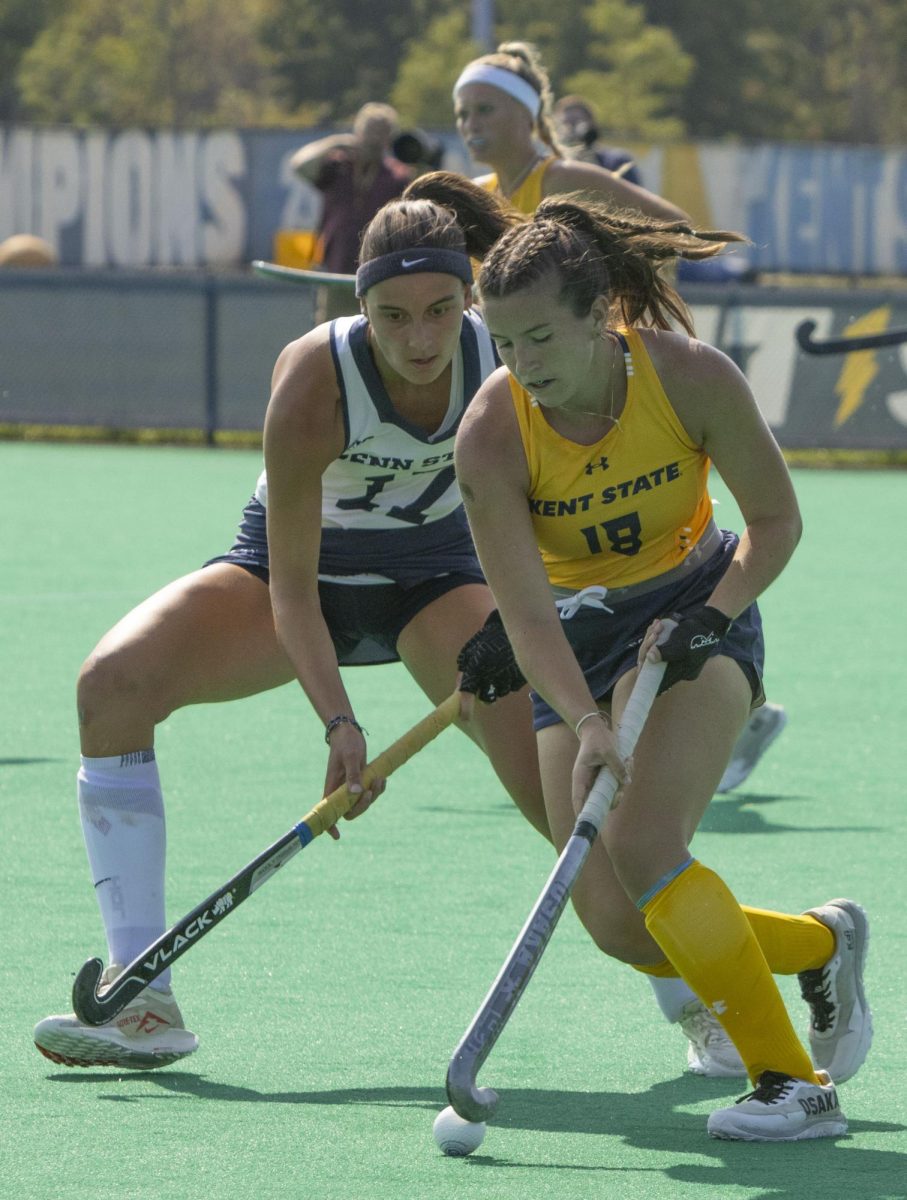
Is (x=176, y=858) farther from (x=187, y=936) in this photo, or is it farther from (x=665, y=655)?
(x=665, y=655)

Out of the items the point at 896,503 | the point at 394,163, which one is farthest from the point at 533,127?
the point at 896,503

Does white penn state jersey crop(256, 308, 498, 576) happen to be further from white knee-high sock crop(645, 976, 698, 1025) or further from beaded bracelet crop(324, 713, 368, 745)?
white knee-high sock crop(645, 976, 698, 1025)

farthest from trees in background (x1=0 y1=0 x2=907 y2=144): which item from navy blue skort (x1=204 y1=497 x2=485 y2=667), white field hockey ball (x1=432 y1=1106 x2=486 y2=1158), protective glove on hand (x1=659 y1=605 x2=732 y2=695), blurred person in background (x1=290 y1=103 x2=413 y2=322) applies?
white field hockey ball (x1=432 y1=1106 x2=486 y2=1158)

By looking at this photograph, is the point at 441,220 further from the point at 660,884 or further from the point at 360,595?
the point at 660,884

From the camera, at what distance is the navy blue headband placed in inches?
146

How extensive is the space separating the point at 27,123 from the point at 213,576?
44235mm

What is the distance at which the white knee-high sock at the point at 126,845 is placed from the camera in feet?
12.7

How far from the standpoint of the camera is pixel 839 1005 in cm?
359

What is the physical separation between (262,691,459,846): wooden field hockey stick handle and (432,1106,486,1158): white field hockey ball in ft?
2.00

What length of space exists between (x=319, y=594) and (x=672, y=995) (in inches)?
39.3

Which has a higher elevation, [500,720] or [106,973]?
[500,720]

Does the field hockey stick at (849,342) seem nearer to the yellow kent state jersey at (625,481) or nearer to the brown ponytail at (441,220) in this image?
the brown ponytail at (441,220)

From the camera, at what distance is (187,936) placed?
368 centimetres

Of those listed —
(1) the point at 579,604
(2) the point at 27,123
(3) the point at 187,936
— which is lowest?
(2) the point at 27,123
